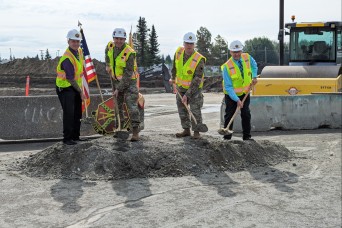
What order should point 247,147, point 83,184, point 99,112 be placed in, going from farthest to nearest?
point 99,112, point 247,147, point 83,184

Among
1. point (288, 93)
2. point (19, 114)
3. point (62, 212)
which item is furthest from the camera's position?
point (288, 93)

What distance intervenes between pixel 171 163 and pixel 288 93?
21.6 feet

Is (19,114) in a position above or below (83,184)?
above

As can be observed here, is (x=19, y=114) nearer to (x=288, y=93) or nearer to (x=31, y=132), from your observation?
(x=31, y=132)

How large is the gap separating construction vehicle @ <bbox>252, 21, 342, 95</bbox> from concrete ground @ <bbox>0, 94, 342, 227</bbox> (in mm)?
5271

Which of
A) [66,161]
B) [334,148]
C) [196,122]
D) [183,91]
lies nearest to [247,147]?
[196,122]

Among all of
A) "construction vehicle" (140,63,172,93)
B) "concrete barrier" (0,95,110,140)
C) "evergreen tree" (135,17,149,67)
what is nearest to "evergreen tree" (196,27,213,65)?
"evergreen tree" (135,17,149,67)

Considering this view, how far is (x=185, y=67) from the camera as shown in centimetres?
802

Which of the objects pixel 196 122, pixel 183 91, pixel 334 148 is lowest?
pixel 334 148

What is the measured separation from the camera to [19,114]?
995cm

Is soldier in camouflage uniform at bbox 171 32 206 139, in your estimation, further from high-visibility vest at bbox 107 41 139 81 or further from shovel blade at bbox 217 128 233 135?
high-visibility vest at bbox 107 41 139 81

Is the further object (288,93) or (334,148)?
(288,93)

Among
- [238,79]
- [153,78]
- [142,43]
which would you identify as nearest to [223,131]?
[238,79]

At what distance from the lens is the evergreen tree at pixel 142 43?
61719 millimetres
